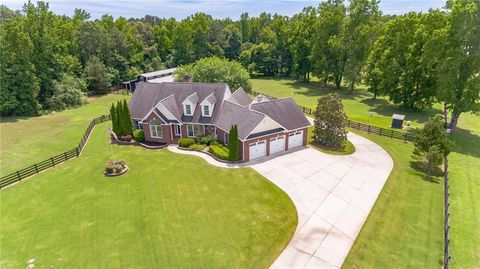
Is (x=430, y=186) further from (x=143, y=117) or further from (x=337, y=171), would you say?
(x=143, y=117)

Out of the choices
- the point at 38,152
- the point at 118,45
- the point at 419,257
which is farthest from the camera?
the point at 118,45

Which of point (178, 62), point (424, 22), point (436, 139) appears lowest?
point (436, 139)

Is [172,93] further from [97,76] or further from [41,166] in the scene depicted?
[97,76]

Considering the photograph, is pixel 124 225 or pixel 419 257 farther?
pixel 124 225

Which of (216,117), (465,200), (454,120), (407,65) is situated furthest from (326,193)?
(407,65)

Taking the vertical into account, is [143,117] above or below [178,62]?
below

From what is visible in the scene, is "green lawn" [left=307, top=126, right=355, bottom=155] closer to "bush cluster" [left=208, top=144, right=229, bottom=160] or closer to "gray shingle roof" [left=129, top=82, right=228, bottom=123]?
"bush cluster" [left=208, top=144, right=229, bottom=160]

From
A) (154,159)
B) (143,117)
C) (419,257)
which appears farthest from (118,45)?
(419,257)
